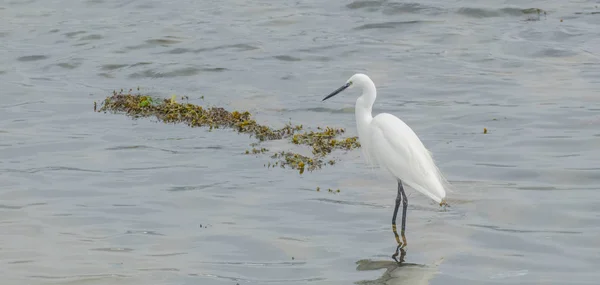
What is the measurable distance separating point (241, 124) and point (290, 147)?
3.55ft

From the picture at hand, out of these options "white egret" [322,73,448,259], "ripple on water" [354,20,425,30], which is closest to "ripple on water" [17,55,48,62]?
"ripple on water" [354,20,425,30]

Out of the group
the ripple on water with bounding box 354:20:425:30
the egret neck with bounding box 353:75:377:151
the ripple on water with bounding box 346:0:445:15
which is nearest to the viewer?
the egret neck with bounding box 353:75:377:151

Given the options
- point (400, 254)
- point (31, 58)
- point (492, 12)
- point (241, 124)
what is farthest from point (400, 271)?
point (492, 12)

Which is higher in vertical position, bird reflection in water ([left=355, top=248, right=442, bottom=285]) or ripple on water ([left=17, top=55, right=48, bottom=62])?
ripple on water ([left=17, top=55, right=48, bottom=62])

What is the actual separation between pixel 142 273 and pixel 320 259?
1.55 metres

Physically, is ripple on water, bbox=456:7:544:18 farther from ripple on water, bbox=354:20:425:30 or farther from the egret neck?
the egret neck

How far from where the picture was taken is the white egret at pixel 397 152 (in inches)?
356

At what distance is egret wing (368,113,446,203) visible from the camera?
356 inches

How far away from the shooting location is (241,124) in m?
12.5

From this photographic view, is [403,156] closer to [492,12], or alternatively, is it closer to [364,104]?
[364,104]

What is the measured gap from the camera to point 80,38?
62.1 ft

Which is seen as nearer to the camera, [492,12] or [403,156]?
[403,156]

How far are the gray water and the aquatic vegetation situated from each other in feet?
0.70

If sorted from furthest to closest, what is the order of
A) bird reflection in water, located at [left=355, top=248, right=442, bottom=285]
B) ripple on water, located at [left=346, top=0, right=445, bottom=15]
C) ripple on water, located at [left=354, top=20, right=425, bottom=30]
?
1. ripple on water, located at [left=346, top=0, right=445, bottom=15]
2. ripple on water, located at [left=354, top=20, right=425, bottom=30]
3. bird reflection in water, located at [left=355, top=248, right=442, bottom=285]
